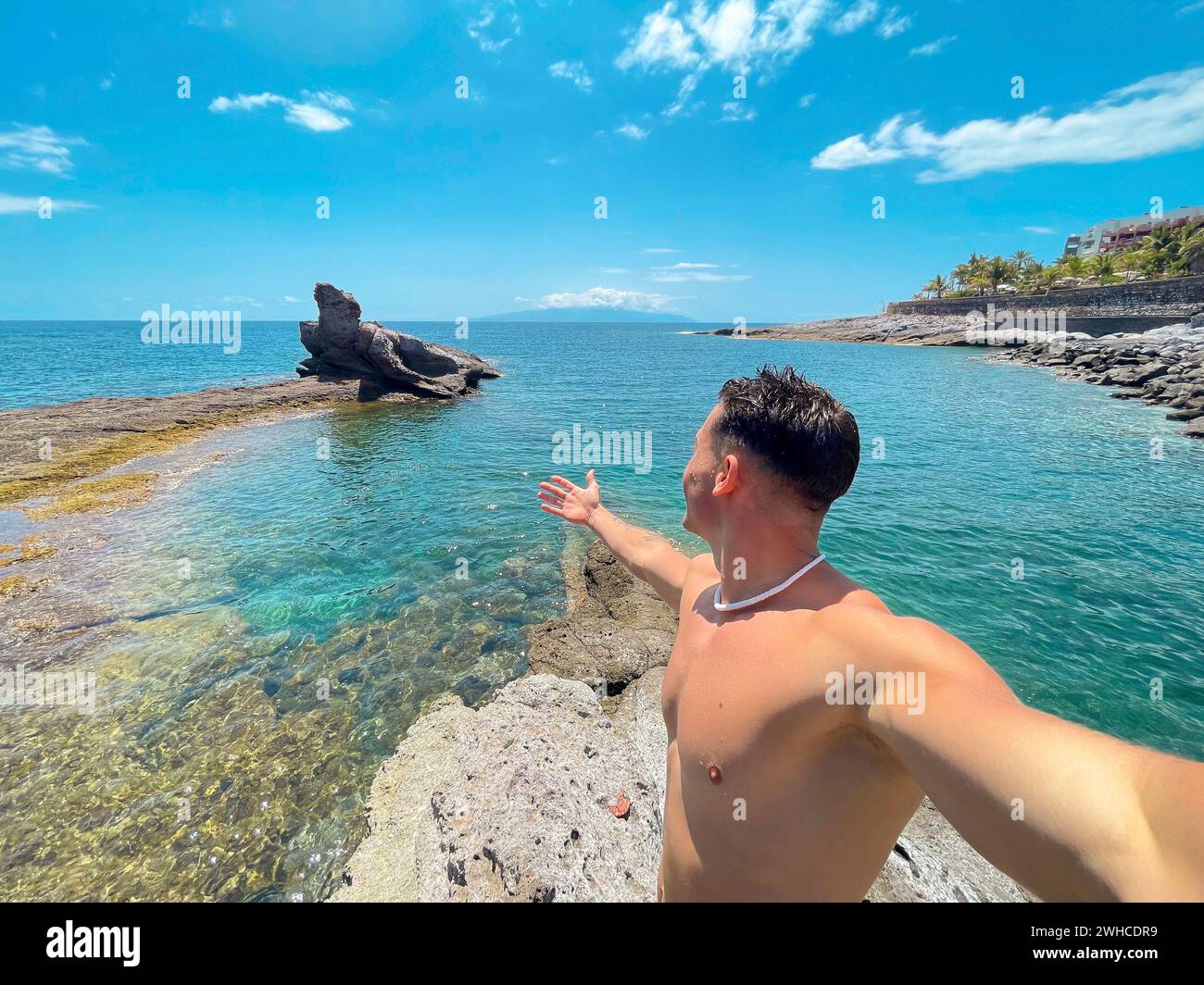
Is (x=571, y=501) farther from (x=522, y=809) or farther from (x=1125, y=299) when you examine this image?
(x=1125, y=299)

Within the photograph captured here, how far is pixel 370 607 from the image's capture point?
9.81 meters

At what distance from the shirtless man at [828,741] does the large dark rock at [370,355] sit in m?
35.4

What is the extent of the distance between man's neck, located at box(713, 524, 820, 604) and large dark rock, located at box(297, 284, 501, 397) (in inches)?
1395

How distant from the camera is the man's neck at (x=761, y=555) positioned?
228 cm

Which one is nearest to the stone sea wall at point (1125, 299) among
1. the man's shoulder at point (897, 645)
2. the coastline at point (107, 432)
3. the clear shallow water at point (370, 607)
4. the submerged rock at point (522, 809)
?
the clear shallow water at point (370, 607)

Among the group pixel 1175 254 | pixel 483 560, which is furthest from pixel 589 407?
pixel 1175 254

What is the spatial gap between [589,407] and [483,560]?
79.7 feet

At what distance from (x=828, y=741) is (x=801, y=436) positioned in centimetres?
119

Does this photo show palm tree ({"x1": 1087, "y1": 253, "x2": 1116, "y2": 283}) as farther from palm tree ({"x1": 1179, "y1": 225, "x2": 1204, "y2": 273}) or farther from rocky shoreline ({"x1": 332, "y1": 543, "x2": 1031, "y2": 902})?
rocky shoreline ({"x1": 332, "y1": 543, "x2": 1031, "y2": 902})

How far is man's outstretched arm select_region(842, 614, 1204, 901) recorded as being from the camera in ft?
3.55

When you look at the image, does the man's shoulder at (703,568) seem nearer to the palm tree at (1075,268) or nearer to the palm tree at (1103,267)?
the palm tree at (1103,267)

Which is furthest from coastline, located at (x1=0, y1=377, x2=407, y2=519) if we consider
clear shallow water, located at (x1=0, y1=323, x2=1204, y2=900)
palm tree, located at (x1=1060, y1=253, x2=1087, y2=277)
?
palm tree, located at (x1=1060, y1=253, x2=1087, y2=277)

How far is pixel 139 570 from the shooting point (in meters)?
10.9
